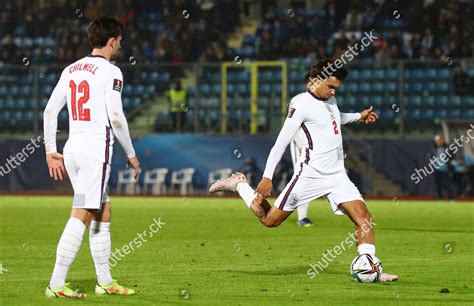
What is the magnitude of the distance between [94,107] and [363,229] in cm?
346

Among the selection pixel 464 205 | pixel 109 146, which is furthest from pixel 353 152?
pixel 109 146

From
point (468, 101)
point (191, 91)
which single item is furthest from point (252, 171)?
point (468, 101)

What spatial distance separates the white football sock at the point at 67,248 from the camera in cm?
1057

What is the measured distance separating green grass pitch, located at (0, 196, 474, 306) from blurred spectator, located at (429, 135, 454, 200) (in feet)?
20.1

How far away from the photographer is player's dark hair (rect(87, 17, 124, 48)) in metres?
10.8

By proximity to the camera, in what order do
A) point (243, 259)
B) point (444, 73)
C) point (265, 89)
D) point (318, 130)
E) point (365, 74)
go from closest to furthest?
1. point (318, 130)
2. point (243, 259)
3. point (444, 73)
4. point (365, 74)
5. point (265, 89)

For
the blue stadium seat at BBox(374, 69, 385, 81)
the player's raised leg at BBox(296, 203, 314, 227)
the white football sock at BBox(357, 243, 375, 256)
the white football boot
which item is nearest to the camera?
the white football sock at BBox(357, 243, 375, 256)

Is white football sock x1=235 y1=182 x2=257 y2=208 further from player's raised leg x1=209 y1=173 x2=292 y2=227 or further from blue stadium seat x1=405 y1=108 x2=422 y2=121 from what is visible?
blue stadium seat x1=405 y1=108 x2=422 y2=121

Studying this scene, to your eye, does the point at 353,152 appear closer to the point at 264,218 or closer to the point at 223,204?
the point at 223,204

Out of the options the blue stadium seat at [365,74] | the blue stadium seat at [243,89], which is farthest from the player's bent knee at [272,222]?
the blue stadium seat at [243,89]

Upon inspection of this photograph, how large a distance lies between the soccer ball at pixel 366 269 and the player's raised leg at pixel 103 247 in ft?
8.42

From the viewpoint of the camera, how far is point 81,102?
10750 millimetres

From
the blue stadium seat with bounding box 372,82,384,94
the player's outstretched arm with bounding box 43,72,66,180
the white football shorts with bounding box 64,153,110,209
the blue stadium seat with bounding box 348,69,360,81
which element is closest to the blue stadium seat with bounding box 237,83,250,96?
the blue stadium seat with bounding box 348,69,360,81

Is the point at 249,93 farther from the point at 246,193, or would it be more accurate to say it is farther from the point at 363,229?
the point at 363,229
